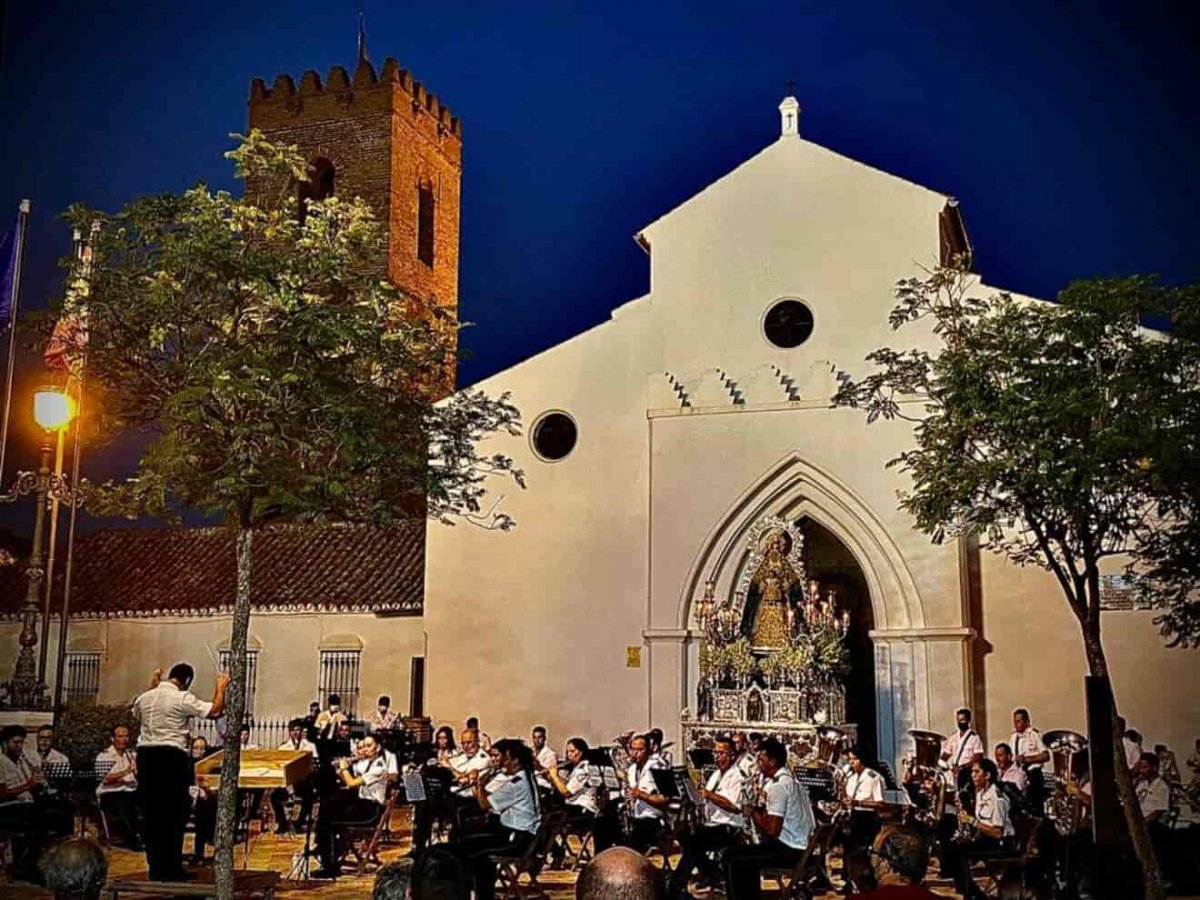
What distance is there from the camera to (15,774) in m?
11.8

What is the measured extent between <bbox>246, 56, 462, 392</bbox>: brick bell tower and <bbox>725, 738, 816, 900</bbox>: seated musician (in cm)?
2152

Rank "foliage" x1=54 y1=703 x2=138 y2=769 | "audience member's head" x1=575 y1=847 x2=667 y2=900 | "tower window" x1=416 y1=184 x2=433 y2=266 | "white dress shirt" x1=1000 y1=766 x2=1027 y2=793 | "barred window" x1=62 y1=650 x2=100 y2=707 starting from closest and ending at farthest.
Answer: "audience member's head" x1=575 y1=847 x2=667 y2=900
"white dress shirt" x1=1000 y1=766 x2=1027 y2=793
"foliage" x1=54 y1=703 x2=138 y2=769
"barred window" x1=62 y1=650 x2=100 y2=707
"tower window" x1=416 y1=184 x2=433 y2=266

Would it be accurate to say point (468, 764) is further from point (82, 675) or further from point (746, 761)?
point (82, 675)

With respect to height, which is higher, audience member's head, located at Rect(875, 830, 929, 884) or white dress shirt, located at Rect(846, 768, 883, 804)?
audience member's head, located at Rect(875, 830, 929, 884)

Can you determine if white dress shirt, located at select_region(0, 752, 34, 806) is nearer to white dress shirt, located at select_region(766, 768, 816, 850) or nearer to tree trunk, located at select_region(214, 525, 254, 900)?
tree trunk, located at select_region(214, 525, 254, 900)

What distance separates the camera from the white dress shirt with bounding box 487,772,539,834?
10500 millimetres

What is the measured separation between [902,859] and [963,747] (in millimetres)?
9204

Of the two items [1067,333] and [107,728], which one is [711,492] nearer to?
[1067,333]

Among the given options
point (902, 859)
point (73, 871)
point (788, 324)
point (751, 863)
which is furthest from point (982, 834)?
point (788, 324)

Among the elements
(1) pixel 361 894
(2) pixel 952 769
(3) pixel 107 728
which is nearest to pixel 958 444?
(2) pixel 952 769

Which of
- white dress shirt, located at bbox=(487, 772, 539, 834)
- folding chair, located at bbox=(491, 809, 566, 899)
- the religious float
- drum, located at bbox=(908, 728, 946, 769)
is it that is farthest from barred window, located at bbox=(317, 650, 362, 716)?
white dress shirt, located at bbox=(487, 772, 539, 834)

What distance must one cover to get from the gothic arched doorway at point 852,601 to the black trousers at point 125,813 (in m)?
10.2

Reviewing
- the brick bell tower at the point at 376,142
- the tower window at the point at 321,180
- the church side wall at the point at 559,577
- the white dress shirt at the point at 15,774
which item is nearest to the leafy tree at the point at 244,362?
the white dress shirt at the point at 15,774

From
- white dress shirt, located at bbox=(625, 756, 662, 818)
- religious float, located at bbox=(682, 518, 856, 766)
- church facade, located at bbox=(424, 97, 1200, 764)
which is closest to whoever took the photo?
white dress shirt, located at bbox=(625, 756, 662, 818)
